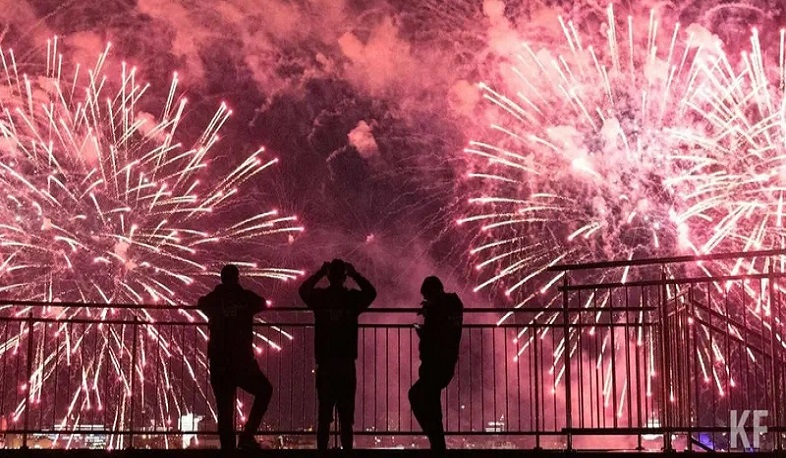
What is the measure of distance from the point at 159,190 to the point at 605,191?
12.2 m

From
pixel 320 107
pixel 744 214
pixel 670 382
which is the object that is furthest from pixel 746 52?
pixel 320 107

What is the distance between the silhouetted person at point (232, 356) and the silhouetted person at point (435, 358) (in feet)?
5.69

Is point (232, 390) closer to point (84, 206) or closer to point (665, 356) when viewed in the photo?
point (665, 356)

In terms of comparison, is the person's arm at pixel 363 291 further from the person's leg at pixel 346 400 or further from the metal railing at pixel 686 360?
the metal railing at pixel 686 360

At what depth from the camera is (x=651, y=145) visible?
93.8 ft

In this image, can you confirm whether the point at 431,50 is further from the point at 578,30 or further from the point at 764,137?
the point at 764,137

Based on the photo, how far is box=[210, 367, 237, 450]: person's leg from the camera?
1159 cm

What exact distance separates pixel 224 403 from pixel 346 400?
158 cm

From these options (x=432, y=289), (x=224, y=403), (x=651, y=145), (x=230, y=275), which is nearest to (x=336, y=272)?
(x=432, y=289)

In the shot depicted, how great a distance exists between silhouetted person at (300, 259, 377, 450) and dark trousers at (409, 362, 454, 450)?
610 mm

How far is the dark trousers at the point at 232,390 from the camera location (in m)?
11.6

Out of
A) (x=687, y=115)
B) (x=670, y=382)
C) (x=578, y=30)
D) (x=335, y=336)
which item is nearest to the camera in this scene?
(x=335, y=336)

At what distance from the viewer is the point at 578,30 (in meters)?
30.7

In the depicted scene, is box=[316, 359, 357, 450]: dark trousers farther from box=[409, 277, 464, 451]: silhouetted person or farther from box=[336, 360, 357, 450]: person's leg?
box=[409, 277, 464, 451]: silhouetted person
